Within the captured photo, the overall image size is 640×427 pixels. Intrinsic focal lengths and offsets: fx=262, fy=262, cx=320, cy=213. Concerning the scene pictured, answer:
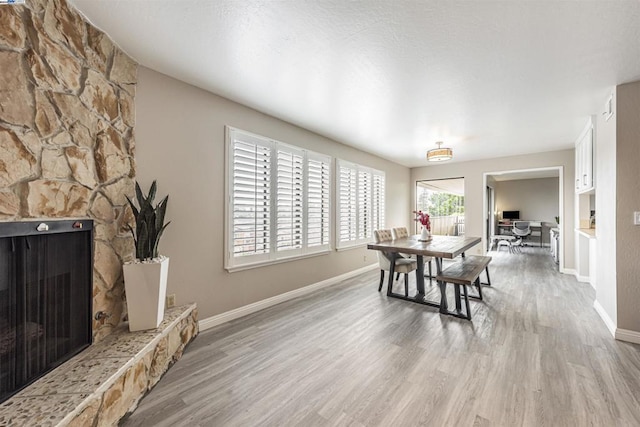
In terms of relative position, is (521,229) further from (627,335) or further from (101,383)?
(101,383)

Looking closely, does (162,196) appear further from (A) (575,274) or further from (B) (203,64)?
(A) (575,274)

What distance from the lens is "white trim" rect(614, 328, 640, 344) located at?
242 cm

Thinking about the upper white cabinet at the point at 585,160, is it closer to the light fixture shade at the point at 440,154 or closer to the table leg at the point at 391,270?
the light fixture shade at the point at 440,154

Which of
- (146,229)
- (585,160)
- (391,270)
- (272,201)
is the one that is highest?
(585,160)

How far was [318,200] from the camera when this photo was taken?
4.09m

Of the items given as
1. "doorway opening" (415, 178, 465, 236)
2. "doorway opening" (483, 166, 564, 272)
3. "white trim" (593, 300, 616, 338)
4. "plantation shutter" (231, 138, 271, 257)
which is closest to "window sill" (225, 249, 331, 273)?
"plantation shutter" (231, 138, 271, 257)

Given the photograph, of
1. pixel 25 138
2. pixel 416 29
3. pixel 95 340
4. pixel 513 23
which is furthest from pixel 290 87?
pixel 95 340

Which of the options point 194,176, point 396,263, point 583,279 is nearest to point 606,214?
point 396,263

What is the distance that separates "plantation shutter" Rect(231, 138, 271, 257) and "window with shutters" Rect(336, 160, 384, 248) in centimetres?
158

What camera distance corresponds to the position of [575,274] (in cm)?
484

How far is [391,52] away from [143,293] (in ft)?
8.72

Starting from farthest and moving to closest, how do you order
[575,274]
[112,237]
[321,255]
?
[575,274] → [321,255] → [112,237]

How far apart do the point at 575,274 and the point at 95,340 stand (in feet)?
22.9

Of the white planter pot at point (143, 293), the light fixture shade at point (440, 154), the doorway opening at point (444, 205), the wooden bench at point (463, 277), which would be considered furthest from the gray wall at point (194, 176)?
the doorway opening at point (444, 205)
